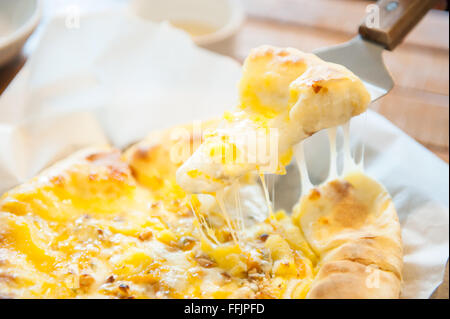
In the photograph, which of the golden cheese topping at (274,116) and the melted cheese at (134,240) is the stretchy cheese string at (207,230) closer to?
the melted cheese at (134,240)

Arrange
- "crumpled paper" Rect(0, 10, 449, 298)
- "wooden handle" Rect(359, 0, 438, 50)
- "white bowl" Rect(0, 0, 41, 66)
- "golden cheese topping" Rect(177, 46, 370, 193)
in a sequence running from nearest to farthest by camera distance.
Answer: "golden cheese topping" Rect(177, 46, 370, 193)
"wooden handle" Rect(359, 0, 438, 50)
"crumpled paper" Rect(0, 10, 449, 298)
"white bowl" Rect(0, 0, 41, 66)

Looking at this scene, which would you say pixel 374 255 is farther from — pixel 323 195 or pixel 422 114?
pixel 422 114

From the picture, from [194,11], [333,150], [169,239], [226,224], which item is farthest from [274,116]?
[194,11]

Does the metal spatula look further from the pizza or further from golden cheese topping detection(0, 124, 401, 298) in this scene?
golden cheese topping detection(0, 124, 401, 298)

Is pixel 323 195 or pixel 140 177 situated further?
pixel 140 177

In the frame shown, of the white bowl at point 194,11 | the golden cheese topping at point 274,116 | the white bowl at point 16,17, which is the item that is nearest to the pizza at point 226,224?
the golden cheese topping at point 274,116

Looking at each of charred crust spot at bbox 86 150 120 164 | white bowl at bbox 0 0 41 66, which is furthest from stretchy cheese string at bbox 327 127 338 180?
white bowl at bbox 0 0 41 66

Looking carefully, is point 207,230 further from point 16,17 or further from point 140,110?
point 16,17
